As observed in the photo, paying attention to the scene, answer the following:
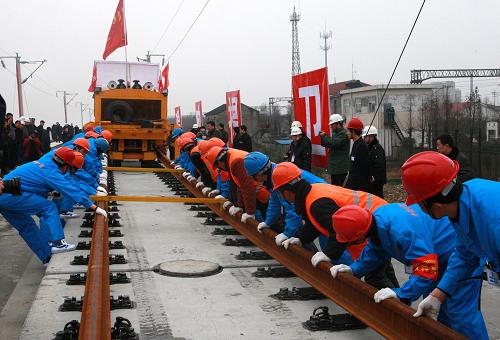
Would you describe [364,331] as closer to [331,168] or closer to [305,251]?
[305,251]

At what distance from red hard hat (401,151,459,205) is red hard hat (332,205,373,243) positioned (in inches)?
28.5

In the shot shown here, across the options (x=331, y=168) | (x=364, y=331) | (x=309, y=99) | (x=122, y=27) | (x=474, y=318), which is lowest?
(x=364, y=331)

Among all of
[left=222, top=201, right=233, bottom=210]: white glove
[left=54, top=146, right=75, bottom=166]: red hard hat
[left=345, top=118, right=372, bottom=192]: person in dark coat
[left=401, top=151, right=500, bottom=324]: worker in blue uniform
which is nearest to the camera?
[left=401, top=151, right=500, bottom=324]: worker in blue uniform

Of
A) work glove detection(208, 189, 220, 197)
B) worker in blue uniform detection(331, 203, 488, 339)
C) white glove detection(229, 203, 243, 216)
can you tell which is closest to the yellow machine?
work glove detection(208, 189, 220, 197)

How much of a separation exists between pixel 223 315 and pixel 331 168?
162 inches

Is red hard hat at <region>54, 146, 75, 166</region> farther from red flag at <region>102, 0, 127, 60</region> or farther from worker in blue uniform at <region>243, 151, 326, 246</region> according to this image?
red flag at <region>102, 0, 127, 60</region>

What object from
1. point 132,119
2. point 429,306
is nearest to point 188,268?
point 429,306

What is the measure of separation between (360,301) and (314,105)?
4140 mm

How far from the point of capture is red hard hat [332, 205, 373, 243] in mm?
3643

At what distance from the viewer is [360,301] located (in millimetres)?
4023

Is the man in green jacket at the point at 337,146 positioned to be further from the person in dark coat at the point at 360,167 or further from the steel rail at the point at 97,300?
the steel rail at the point at 97,300

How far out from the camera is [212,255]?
6160 millimetres

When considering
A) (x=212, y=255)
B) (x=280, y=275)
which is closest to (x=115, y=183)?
(x=212, y=255)

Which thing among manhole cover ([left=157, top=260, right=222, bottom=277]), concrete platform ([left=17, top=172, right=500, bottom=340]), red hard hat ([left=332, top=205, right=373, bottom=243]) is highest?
red hard hat ([left=332, top=205, right=373, bottom=243])
